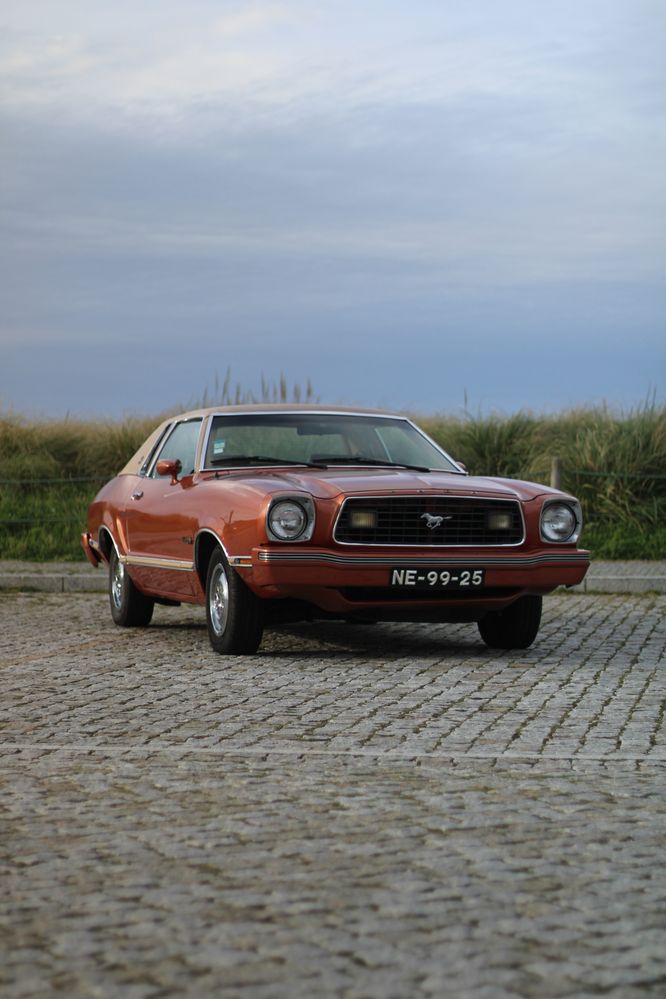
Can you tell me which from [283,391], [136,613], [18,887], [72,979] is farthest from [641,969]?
[283,391]

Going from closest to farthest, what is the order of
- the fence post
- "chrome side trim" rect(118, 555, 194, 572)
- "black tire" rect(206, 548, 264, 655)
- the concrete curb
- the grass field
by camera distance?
"black tire" rect(206, 548, 264, 655)
"chrome side trim" rect(118, 555, 194, 572)
the concrete curb
the fence post
the grass field

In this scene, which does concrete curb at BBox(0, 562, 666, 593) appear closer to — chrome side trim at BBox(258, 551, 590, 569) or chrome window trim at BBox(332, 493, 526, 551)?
chrome side trim at BBox(258, 551, 590, 569)

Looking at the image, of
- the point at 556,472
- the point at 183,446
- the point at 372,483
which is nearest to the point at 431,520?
the point at 372,483

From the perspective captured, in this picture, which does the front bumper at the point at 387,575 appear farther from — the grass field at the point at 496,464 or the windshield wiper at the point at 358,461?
the grass field at the point at 496,464

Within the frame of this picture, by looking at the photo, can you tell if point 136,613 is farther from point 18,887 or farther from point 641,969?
point 641,969

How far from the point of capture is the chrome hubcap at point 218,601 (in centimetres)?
1015

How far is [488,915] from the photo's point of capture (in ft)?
13.0

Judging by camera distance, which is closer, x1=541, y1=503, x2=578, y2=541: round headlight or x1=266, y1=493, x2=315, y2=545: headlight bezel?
x1=266, y1=493, x2=315, y2=545: headlight bezel

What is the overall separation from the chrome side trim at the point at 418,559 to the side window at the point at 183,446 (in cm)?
Answer: 187

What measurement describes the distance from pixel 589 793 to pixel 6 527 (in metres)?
16.6

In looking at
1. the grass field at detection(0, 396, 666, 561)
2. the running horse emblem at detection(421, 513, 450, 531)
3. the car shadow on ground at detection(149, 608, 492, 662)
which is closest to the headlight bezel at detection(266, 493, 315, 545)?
the running horse emblem at detection(421, 513, 450, 531)

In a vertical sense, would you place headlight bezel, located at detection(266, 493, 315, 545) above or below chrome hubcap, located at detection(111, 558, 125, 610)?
above

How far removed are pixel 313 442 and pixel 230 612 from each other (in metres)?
1.69

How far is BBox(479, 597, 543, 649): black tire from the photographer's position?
10.6 metres
